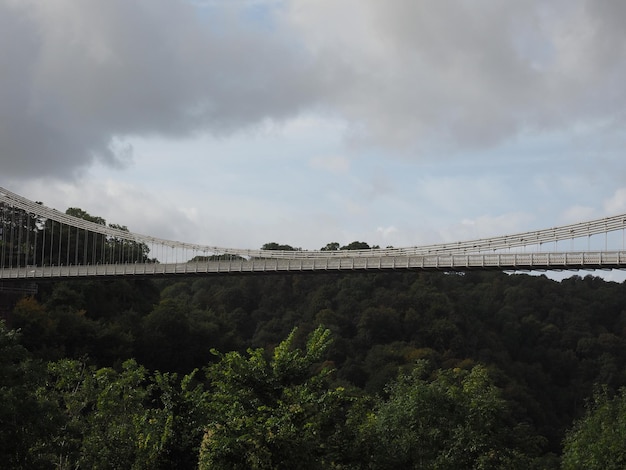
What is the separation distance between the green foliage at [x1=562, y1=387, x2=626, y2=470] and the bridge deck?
22.4 feet

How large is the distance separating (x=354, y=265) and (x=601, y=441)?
22888 millimetres

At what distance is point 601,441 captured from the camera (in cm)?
2866

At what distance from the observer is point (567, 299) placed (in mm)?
96938

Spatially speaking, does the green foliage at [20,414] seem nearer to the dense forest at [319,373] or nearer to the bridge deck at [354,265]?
the dense forest at [319,373]

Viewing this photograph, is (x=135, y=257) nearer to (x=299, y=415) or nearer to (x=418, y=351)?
(x=418, y=351)

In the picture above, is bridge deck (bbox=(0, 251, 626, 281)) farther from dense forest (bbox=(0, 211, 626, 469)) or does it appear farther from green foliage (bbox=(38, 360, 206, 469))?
green foliage (bbox=(38, 360, 206, 469))

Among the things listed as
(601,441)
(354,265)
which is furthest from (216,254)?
(601,441)

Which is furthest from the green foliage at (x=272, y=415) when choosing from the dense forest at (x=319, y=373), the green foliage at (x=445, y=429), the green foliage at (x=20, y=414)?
the green foliage at (x=20, y=414)

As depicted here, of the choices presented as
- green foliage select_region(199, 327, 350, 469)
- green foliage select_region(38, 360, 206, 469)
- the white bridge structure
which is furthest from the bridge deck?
green foliage select_region(199, 327, 350, 469)

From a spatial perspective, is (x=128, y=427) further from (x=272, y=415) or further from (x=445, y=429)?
(x=445, y=429)

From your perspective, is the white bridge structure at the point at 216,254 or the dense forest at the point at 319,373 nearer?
the dense forest at the point at 319,373

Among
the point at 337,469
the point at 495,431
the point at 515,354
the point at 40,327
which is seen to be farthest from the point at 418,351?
the point at 337,469

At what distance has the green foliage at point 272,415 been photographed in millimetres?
17250

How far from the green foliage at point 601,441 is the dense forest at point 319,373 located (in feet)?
0.29
